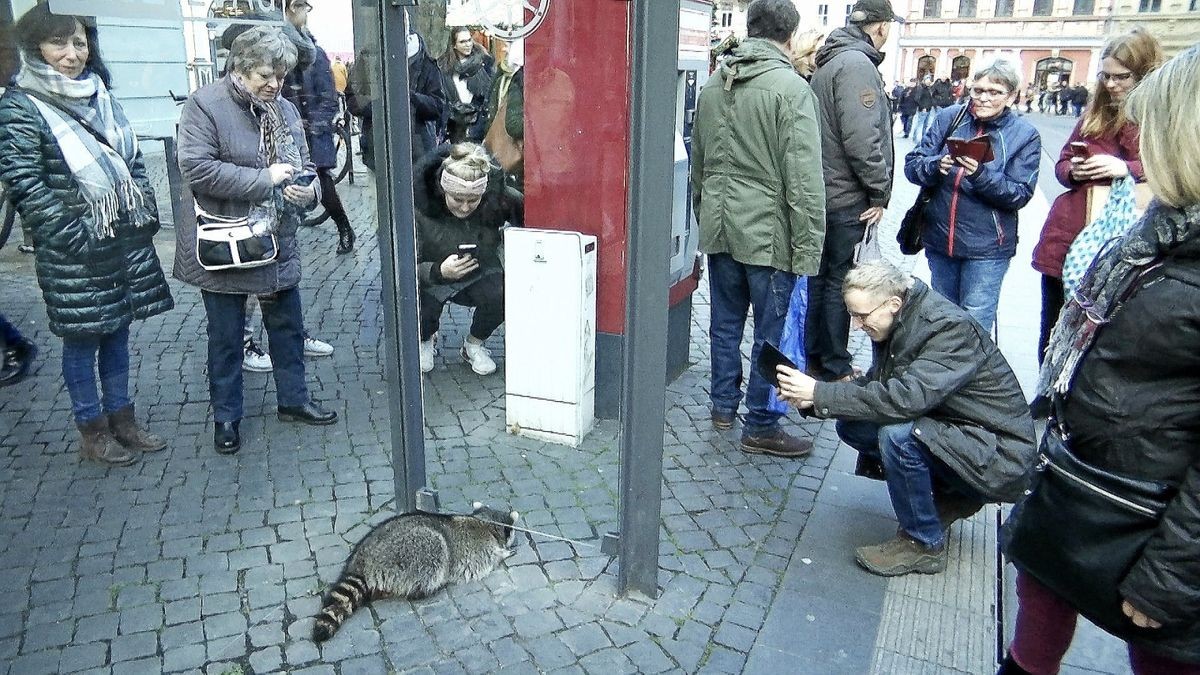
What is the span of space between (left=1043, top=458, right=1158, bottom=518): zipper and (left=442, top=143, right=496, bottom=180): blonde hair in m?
2.34

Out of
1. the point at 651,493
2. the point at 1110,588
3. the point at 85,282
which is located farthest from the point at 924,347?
the point at 85,282

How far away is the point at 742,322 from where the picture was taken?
4742 millimetres

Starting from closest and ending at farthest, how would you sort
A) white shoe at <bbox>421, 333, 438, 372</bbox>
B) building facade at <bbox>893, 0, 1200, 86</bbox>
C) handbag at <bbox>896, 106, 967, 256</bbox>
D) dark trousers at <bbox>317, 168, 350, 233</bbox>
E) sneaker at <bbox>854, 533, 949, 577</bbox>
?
1. sneaker at <bbox>854, 533, 949, 577</bbox>
2. white shoe at <bbox>421, 333, 438, 372</bbox>
3. handbag at <bbox>896, 106, 967, 256</bbox>
4. dark trousers at <bbox>317, 168, 350, 233</bbox>
5. building facade at <bbox>893, 0, 1200, 86</bbox>

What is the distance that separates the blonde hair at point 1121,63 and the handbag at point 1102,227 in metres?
0.29

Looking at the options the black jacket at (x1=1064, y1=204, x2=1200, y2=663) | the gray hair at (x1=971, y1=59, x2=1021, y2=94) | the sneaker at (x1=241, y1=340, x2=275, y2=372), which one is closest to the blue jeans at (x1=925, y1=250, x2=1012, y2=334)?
the gray hair at (x1=971, y1=59, x2=1021, y2=94)

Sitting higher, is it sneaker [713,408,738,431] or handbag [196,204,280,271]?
handbag [196,204,280,271]

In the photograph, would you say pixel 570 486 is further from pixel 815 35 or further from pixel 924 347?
pixel 815 35

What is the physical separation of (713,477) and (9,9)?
3.53m

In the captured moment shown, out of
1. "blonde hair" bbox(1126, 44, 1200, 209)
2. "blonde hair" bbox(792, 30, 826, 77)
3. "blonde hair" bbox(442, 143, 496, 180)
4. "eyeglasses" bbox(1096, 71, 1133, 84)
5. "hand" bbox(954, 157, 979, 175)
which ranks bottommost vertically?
"hand" bbox(954, 157, 979, 175)

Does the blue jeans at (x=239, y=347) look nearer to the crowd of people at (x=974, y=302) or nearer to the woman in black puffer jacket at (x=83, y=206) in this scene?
the woman in black puffer jacket at (x=83, y=206)

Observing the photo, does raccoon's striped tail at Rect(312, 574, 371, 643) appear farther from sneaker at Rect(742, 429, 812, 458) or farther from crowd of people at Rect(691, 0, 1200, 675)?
sneaker at Rect(742, 429, 812, 458)

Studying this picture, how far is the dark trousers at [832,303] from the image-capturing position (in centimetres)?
501

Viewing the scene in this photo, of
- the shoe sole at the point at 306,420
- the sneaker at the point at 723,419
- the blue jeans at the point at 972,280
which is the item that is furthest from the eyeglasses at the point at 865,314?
the shoe sole at the point at 306,420

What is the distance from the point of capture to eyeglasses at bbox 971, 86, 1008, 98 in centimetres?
452
